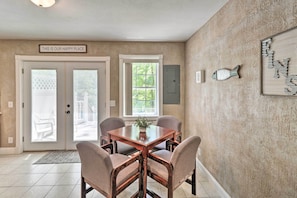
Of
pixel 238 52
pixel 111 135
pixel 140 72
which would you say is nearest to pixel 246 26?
pixel 238 52

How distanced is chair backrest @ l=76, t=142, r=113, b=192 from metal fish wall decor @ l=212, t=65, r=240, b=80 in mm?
1664

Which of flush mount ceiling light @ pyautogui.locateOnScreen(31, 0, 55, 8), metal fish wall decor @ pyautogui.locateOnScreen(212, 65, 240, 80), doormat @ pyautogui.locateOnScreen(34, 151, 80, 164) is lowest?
doormat @ pyautogui.locateOnScreen(34, 151, 80, 164)

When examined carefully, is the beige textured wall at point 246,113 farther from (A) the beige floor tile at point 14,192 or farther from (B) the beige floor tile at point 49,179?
(A) the beige floor tile at point 14,192

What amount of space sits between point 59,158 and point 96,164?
2.47 m

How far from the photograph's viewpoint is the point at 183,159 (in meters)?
2.11

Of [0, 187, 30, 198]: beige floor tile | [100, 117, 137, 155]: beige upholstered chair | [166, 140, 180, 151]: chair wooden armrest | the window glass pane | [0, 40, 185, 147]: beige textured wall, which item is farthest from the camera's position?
the window glass pane

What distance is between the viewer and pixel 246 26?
1.97 m

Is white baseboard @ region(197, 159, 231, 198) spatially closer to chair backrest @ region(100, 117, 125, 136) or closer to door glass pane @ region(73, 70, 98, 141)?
chair backrest @ region(100, 117, 125, 136)

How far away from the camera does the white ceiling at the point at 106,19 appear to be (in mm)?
2479

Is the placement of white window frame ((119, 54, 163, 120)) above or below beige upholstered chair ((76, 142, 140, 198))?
above

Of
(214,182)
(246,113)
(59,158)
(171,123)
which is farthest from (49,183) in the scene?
(246,113)

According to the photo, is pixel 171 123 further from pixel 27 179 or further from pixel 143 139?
pixel 27 179

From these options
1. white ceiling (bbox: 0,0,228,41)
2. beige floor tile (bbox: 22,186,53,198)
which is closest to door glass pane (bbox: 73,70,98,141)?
white ceiling (bbox: 0,0,228,41)

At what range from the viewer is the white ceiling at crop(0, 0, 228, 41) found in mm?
2479
